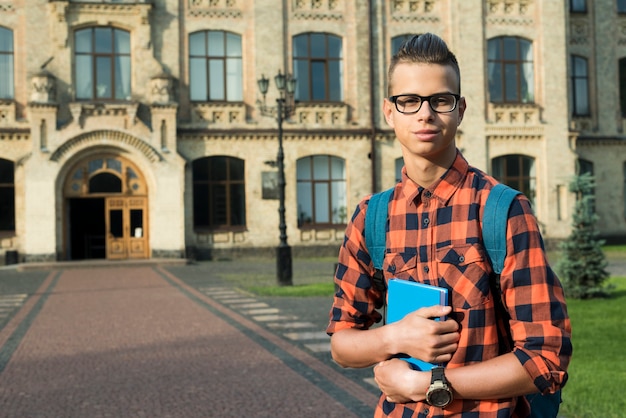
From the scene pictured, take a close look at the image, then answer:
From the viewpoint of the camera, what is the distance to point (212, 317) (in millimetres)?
12914

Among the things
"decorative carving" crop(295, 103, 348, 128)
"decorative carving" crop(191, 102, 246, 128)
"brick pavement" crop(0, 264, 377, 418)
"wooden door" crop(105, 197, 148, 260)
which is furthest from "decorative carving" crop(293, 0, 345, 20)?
"brick pavement" crop(0, 264, 377, 418)

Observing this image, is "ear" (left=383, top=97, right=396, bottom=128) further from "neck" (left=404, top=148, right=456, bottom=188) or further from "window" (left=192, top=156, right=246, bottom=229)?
"window" (left=192, top=156, right=246, bottom=229)

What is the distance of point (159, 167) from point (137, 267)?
3.94 metres

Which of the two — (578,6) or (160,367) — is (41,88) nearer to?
(160,367)

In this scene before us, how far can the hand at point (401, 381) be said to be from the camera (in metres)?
2.04

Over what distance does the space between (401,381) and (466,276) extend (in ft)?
1.09

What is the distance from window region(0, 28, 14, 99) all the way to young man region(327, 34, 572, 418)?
94.1ft

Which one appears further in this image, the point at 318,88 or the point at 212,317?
the point at 318,88

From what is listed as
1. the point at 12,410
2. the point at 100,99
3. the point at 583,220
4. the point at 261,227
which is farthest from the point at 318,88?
the point at 12,410

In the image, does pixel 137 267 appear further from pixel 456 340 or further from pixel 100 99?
pixel 456 340

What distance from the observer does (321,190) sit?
30766 millimetres

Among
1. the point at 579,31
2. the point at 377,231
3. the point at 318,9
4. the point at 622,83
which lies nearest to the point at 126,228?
the point at 318,9

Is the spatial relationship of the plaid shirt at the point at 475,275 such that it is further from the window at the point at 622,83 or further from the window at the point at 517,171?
the window at the point at 622,83

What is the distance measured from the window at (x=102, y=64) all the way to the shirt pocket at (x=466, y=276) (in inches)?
1105
